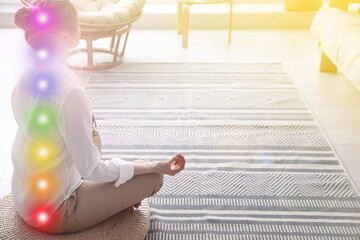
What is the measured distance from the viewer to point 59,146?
135cm

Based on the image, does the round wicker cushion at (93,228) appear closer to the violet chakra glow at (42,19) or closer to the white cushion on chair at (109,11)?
the violet chakra glow at (42,19)

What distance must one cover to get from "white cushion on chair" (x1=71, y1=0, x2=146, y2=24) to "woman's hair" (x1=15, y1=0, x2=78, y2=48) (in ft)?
6.69

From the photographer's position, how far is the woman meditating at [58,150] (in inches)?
49.8

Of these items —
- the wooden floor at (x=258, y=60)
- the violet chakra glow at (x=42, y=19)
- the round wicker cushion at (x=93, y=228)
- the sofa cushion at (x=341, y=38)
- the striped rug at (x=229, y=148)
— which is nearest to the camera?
the violet chakra glow at (x=42, y=19)

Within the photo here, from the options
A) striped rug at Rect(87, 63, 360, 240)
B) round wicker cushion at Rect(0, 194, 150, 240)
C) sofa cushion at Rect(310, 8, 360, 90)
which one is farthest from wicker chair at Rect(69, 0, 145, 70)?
round wicker cushion at Rect(0, 194, 150, 240)

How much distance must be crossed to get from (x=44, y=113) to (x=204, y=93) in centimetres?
194

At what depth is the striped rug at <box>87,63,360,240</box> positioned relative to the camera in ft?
6.23

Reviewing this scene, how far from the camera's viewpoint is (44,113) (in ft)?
4.22

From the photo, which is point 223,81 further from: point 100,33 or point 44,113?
point 44,113

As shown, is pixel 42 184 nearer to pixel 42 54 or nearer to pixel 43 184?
pixel 43 184

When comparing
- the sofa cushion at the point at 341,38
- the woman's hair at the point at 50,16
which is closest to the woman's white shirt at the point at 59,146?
the woman's hair at the point at 50,16

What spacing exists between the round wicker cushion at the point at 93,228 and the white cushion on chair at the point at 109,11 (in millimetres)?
1909

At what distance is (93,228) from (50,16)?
760 millimetres

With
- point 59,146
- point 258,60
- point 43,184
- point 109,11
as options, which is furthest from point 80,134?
point 258,60
